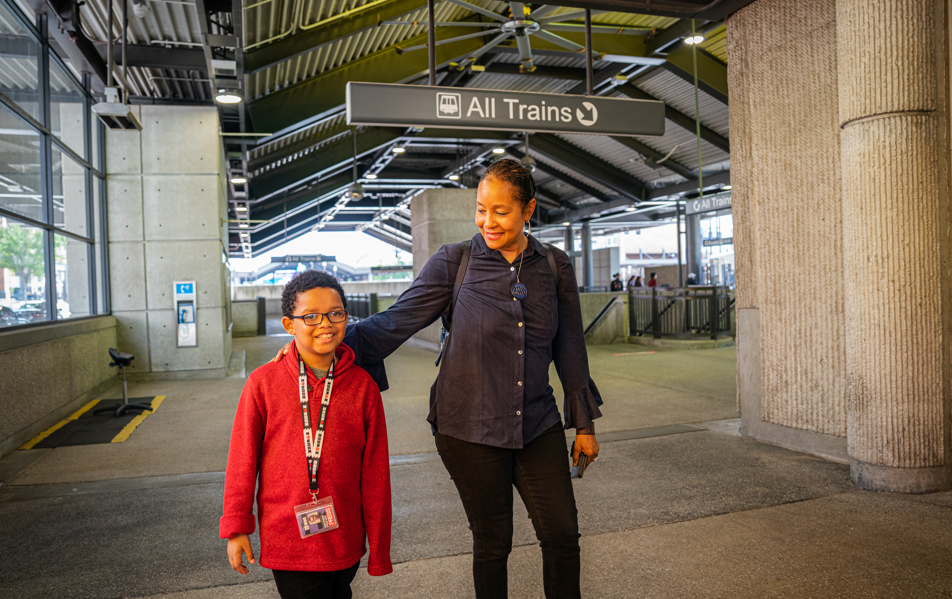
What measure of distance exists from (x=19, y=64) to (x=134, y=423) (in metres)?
3.82

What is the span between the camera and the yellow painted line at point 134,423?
5.77 meters

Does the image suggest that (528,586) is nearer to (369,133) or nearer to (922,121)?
(922,121)

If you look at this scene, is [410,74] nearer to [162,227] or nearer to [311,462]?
[162,227]

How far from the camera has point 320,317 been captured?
1.74 meters

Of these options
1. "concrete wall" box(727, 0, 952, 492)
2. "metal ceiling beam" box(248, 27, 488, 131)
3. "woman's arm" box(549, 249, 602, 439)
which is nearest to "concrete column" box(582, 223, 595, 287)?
"metal ceiling beam" box(248, 27, 488, 131)

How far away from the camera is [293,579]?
167 centimetres

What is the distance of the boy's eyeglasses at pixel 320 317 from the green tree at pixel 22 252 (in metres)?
5.37

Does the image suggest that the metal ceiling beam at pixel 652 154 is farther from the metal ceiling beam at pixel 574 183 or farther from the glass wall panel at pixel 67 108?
the glass wall panel at pixel 67 108

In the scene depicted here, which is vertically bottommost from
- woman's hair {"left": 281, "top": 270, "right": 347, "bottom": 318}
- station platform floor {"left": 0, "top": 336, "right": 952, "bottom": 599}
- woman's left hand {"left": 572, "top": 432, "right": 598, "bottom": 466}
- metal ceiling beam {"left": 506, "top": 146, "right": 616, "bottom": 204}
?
station platform floor {"left": 0, "top": 336, "right": 952, "bottom": 599}

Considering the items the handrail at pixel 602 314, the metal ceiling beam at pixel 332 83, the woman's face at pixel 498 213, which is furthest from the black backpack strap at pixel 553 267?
the handrail at pixel 602 314

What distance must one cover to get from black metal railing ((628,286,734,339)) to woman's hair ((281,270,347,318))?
484 inches

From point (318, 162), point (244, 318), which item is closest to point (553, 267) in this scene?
point (318, 162)

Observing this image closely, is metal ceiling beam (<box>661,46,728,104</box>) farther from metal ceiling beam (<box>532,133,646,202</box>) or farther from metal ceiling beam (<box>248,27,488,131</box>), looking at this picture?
metal ceiling beam (<box>532,133,646,202</box>)

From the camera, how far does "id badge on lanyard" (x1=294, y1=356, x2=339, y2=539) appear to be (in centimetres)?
166
